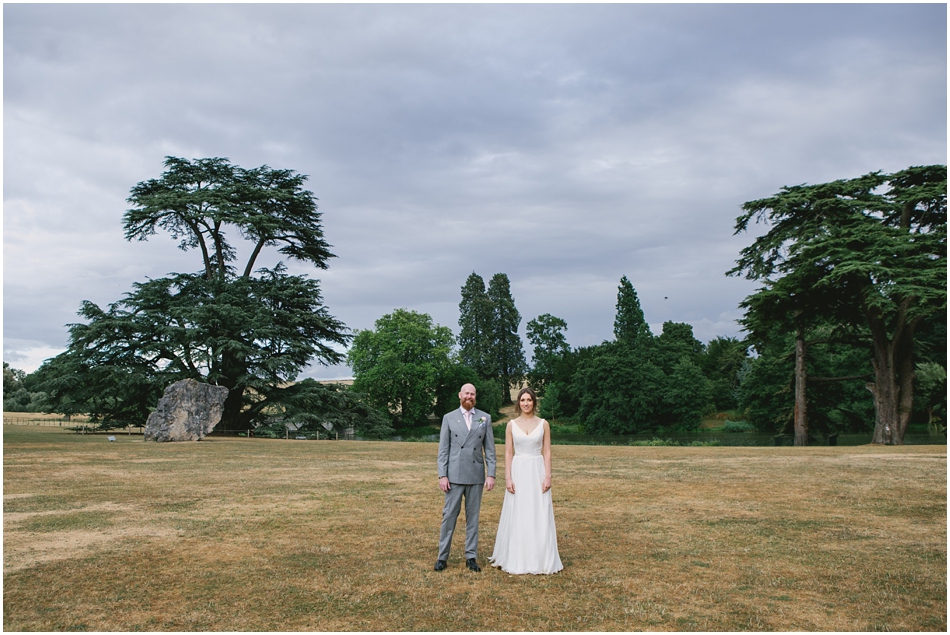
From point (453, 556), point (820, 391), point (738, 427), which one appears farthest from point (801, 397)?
point (453, 556)

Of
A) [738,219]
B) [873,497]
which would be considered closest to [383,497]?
[873,497]

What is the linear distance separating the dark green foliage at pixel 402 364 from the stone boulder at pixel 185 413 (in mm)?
27701

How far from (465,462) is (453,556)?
3.90ft

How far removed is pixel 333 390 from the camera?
39125mm

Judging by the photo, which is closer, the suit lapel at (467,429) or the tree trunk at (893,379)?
the suit lapel at (467,429)

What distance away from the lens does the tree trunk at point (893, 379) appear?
2998 centimetres

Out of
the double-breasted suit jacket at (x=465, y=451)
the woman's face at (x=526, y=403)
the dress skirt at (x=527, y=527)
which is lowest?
the dress skirt at (x=527, y=527)

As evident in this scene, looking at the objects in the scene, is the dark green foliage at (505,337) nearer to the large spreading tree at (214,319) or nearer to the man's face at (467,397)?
the large spreading tree at (214,319)

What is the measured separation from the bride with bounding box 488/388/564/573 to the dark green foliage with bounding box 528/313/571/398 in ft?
246

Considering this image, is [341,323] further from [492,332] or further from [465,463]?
[492,332]

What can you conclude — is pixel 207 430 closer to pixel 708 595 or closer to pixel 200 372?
pixel 200 372

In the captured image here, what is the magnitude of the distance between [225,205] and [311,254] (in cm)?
570

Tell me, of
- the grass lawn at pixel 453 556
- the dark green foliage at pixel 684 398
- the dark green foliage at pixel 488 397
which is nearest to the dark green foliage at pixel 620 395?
the dark green foliage at pixel 684 398

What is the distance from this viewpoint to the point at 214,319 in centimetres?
3619
